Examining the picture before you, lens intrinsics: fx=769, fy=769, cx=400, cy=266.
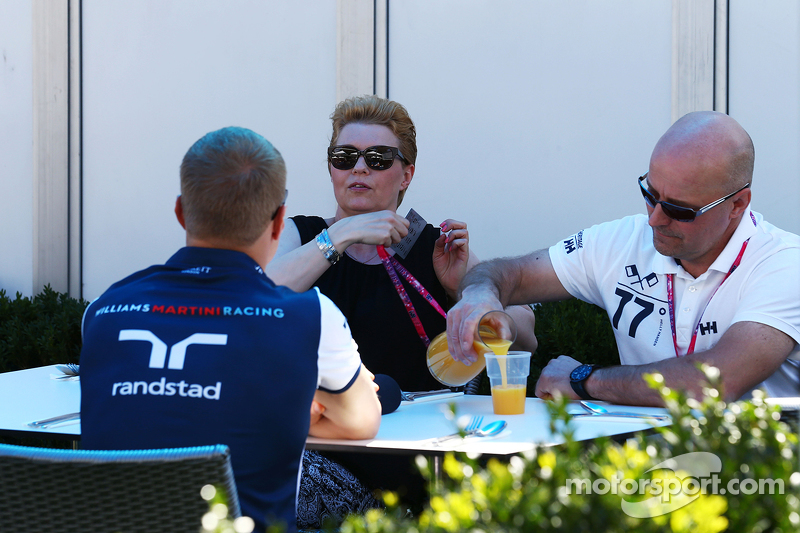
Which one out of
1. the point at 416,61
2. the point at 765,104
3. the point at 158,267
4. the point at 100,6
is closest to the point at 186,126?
the point at 100,6

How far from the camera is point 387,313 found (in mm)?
2945

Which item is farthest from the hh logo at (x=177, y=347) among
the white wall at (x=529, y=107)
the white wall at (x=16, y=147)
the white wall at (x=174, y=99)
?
the white wall at (x=16, y=147)

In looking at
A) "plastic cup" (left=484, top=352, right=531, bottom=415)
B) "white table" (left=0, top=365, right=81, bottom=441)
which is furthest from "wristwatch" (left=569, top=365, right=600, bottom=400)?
"white table" (left=0, top=365, right=81, bottom=441)

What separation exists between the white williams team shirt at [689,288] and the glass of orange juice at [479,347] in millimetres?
677

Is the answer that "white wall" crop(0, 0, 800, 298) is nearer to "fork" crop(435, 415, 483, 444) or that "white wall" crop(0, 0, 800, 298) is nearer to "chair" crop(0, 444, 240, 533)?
"fork" crop(435, 415, 483, 444)

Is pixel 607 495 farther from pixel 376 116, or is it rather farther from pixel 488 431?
pixel 376 116

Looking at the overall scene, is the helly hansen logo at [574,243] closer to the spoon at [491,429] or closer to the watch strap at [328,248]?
the watch strap at [328,248]

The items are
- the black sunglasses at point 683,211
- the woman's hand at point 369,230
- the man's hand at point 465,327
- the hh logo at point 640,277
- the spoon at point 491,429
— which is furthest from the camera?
the woman's hand at point 369,230

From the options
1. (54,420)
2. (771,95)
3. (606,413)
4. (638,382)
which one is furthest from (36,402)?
(771,95)

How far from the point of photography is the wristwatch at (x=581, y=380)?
7.70 ft

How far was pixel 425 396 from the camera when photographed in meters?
2.44

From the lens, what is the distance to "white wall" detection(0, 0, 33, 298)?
5.92 metres

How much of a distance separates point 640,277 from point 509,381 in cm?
86

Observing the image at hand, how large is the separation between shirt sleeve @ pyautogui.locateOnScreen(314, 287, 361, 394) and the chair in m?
0.38
